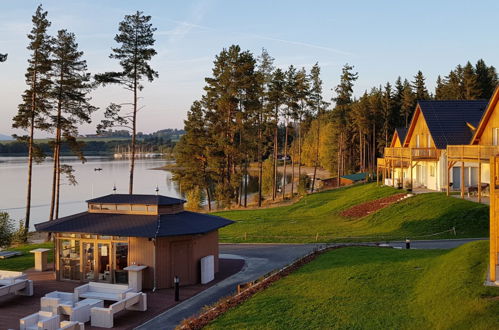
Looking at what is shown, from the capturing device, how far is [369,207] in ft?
116

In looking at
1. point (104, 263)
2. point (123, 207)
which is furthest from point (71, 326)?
point (123, 207)

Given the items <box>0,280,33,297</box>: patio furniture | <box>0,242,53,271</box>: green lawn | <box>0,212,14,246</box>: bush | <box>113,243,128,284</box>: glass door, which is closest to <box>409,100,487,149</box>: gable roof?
<box>113,243,128,284</box>: glass door

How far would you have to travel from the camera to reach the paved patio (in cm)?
1398

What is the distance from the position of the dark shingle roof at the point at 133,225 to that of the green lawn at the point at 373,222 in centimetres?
953

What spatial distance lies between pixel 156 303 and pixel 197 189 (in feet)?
114

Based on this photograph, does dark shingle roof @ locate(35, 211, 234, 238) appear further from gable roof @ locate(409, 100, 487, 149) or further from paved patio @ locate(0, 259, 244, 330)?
gable roof @ locate(409, 100, 487, 149)

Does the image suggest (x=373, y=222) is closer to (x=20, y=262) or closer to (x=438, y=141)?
(x=438, y=141)

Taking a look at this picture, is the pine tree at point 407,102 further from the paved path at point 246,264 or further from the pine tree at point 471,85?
the paved path at point 246,264

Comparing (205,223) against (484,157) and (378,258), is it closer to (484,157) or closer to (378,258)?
(378,258)

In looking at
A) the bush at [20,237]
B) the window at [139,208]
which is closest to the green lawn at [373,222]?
the window at [139,208]

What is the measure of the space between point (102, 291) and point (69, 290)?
8.40ft

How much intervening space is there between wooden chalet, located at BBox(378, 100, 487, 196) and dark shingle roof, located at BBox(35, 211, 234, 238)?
2090 centimetres

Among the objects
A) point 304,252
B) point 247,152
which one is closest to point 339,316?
point 304,252

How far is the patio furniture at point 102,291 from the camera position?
49.8 feet
